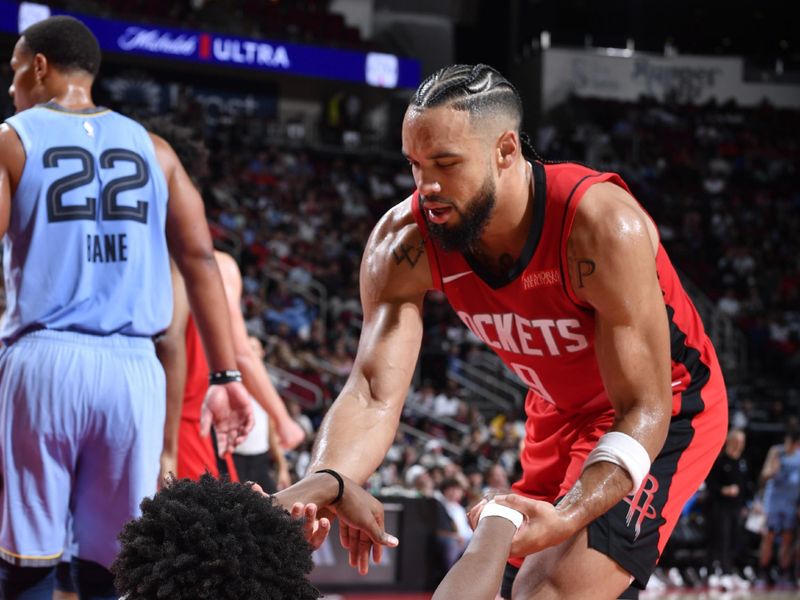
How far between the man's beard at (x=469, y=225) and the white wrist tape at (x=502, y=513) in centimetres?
85

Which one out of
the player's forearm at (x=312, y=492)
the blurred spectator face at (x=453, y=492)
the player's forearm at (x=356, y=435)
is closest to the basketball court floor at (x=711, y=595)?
the blurred spectator face at (x=453, y=492)

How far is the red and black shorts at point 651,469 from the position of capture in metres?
3.02

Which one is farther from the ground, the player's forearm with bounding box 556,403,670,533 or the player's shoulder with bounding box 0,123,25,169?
the player's shoulder with bounding box 0,123,25,169

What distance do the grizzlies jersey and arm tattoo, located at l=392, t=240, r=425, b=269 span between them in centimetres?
95

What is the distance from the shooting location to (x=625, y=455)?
Answer: 276 cm

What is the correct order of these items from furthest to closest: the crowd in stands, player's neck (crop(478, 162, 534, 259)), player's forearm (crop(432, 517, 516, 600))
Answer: the crowd in stands
player's neck (crop(478, 162, 534, 259))
player's forearm (crop(432, 517, 516, 600))

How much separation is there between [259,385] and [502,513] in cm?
268

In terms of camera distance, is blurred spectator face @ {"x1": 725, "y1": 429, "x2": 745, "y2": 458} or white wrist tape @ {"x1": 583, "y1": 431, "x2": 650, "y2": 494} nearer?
white wrist tape @ {"x1": 583, "y1": 431, "x2": 650, "y2": 494}

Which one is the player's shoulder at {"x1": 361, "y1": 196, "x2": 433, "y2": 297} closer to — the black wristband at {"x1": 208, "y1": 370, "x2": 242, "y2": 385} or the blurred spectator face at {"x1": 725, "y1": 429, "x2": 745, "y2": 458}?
the black wristband at {"x1": 208, "y1": 370, "x2": 242, "y2": 385}

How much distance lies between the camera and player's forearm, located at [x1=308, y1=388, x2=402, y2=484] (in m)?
3.07

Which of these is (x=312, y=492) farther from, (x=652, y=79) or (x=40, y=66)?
(x=652, y=79)

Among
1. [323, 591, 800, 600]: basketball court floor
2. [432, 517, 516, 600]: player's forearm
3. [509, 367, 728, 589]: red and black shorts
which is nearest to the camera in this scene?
[432, 517, 516, 600]: player's forearm

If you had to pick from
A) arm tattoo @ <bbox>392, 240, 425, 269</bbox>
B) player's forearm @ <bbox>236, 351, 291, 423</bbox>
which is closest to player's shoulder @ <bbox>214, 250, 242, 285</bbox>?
player's forearm @ <bbox>236, 351, 291, 423</bbox>

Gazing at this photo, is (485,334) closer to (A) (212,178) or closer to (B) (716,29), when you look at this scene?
(A) (212,178)
